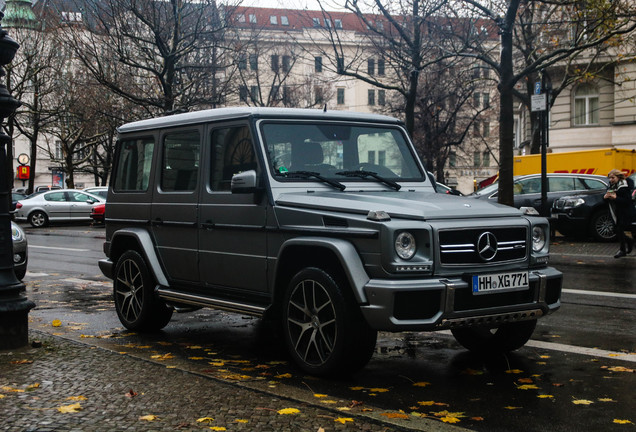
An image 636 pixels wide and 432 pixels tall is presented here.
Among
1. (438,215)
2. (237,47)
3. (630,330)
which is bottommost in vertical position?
(630,330)

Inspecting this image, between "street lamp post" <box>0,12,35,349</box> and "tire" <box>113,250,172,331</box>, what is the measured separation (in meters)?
1.25

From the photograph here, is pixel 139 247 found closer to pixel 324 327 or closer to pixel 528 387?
pixel 324 327

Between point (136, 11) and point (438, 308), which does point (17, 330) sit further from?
point (136, 11)

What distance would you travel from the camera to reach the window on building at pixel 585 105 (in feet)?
144

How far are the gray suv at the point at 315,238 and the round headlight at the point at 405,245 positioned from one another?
0.03 ft

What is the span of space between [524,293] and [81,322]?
16.0ft

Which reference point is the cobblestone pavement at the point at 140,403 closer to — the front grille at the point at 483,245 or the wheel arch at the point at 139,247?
the front grille at the point at 483,245

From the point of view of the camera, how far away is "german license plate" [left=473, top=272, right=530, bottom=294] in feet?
18.9

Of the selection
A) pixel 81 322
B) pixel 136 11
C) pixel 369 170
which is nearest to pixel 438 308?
pixel 369 170

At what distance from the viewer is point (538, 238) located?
252 inches

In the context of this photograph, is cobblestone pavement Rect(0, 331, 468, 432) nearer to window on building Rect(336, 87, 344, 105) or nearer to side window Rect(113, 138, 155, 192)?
side window Rect(113, 138, 155, 192)

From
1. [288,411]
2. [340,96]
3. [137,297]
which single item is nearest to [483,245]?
[288,411]

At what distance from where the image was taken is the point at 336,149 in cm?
716

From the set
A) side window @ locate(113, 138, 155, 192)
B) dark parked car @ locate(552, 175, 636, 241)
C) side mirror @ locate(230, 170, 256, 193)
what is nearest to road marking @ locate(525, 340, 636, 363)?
side mirror @ locate(230, 170, 256, 193)
